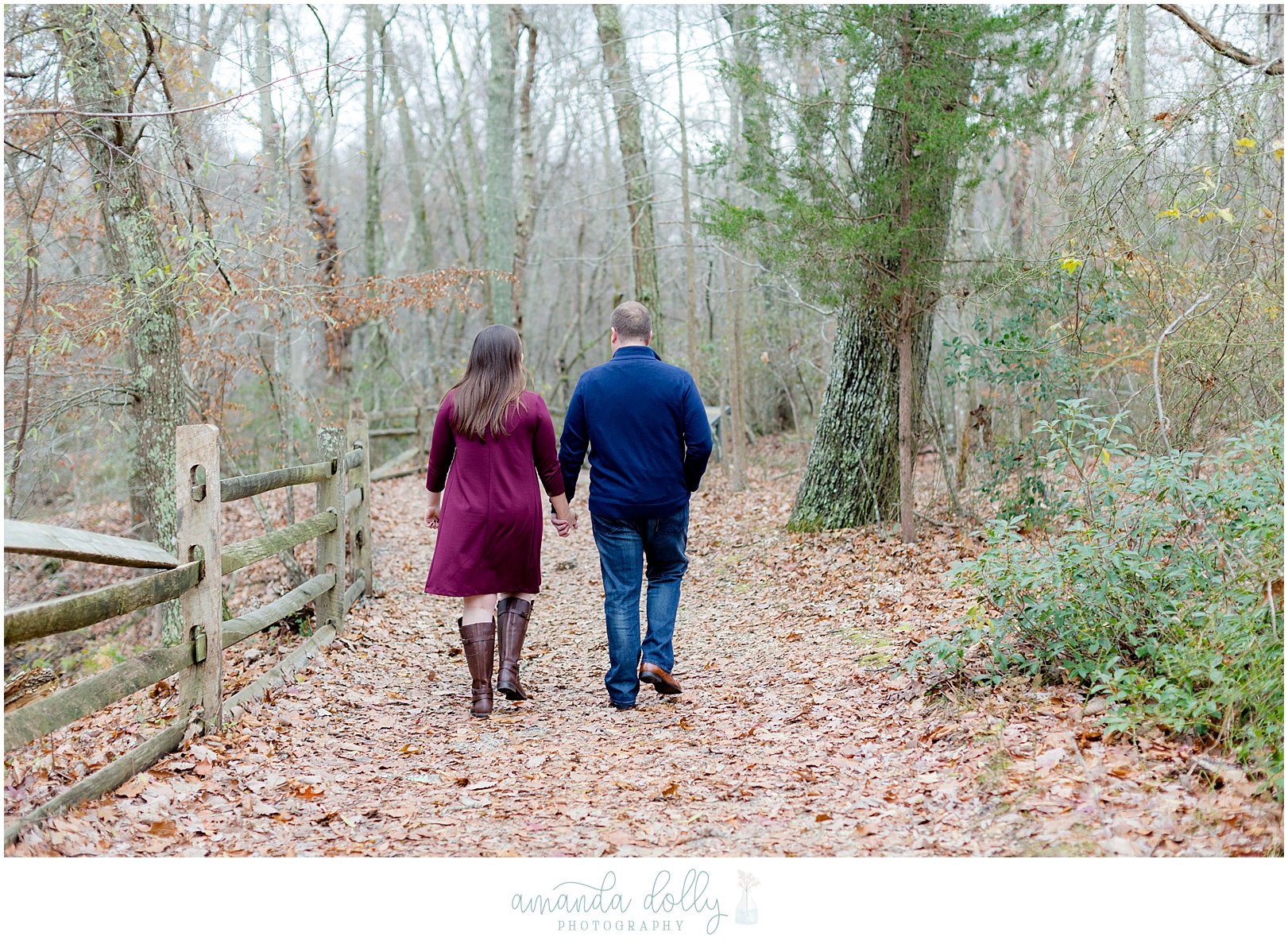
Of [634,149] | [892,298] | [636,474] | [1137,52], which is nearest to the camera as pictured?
[636,474]

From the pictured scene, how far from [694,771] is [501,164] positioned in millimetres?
13244

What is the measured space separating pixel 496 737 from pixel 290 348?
34.6ft

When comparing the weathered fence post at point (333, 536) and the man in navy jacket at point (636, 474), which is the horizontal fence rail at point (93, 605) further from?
the weathered fence post at point (333, 536)

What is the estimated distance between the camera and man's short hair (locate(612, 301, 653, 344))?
548cm

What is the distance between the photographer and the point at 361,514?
8.34m

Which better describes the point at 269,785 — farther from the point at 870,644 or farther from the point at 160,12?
the point at 160,12

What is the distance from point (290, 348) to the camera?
46.8 feet

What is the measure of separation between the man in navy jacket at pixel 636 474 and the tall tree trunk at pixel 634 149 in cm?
818

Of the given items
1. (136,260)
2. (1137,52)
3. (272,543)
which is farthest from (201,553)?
(1137,52)

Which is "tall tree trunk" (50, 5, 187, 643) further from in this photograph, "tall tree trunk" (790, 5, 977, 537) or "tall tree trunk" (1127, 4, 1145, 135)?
"tall tree trunk" (1127, 4, 1145, 135)

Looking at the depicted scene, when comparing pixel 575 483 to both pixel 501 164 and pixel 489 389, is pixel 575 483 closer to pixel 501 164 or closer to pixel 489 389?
pixel 489 389

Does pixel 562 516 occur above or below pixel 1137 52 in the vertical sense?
below

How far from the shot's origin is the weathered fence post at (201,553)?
4.70 m
